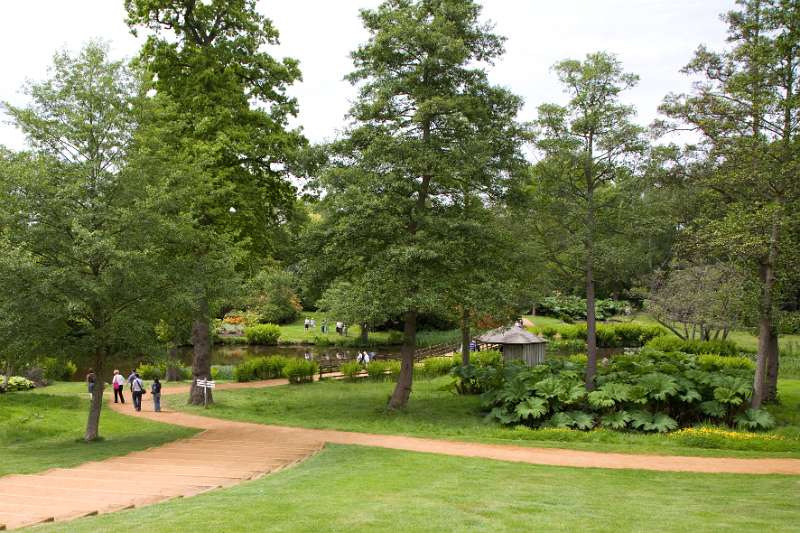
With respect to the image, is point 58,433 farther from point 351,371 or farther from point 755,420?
point 755,420

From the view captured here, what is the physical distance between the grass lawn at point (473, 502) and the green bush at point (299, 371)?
1649 cm

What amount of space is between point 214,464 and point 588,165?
44.0ft

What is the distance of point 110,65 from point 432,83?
28.8 feet

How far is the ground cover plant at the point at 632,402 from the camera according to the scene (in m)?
17.4

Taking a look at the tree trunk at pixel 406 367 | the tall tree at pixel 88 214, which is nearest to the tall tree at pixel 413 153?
the tree trunk at pixel 406 367

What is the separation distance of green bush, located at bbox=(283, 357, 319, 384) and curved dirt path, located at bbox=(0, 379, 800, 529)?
30.6 ft

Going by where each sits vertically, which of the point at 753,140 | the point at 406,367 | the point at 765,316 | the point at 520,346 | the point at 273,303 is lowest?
the point at 406,367

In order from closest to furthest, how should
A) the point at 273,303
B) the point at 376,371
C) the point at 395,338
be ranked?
the point at 376,371 → the point at 395,338 → the point at 273,303

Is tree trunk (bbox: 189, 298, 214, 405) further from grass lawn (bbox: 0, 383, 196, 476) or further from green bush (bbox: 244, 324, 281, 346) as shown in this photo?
green bush (bbox: 244, 324, 281, 346)

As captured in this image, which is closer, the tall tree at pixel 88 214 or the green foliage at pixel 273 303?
the tall tree at pixel 88 214

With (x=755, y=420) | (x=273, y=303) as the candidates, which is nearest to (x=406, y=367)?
(x=755, y=420)

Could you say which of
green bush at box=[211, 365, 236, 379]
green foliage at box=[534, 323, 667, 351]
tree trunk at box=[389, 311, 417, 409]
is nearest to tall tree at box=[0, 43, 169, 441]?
tree trunk at box=[389, 311, 417, 409]

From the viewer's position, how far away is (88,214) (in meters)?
14.8

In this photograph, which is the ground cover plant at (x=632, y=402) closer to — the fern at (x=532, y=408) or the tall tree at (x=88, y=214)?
the fern at (x=532, y=408)
